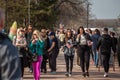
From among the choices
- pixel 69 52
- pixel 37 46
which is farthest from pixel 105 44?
pixel 37 46

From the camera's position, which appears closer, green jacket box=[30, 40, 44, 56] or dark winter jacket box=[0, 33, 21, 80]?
dark winter jacket box=[0, 33, 21, 80]

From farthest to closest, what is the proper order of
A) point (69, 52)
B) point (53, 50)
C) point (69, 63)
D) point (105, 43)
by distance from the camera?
point (53, 50), point (69, 63), point (105, 43), point (69, 52)

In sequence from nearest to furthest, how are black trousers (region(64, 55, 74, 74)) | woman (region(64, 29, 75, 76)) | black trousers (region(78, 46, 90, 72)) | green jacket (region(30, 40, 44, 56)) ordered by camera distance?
green jacket (region(30, 40, 44, 56)), black trousers (region(78, 46, 90, 72)), woman (region(64, 29, 75, 76)), black trousers (region(64, 55, 74, 74))

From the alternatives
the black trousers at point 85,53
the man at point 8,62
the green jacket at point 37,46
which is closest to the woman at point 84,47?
the black trousers at point 85,53

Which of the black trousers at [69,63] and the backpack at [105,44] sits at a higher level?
the backpack at [105,44]

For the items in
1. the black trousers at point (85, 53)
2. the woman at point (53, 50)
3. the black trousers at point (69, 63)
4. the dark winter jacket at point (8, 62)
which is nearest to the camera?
the dark winter jacket at point (8, 62)

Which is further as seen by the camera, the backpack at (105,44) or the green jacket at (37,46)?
the backpack at (105,44)

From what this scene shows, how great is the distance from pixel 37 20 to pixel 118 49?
25554 millimetres

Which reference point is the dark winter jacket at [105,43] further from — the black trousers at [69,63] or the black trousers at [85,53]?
the black trousers at [69,63]

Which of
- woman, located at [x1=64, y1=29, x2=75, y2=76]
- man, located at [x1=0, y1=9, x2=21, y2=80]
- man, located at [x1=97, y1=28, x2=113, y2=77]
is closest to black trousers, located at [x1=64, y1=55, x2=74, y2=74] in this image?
woman, located at [x1=64, y1=29, x2=75, y2=76]

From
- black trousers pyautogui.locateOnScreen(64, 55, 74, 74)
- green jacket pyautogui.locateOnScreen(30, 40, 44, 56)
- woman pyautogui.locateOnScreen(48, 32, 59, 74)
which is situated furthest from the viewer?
woman pyautogui.locateOnScreen(48, 32, 59, 74)

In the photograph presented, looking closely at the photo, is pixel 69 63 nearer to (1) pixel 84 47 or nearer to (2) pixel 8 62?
(1) pixel 84 47

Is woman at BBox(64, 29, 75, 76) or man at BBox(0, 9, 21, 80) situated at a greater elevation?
man at BBox(0, 9, 21, 80)

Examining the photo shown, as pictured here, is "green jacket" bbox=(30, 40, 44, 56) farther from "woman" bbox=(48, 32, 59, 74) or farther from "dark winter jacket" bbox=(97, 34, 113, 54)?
"woman" bbox=(48, 32, 59, 74)
